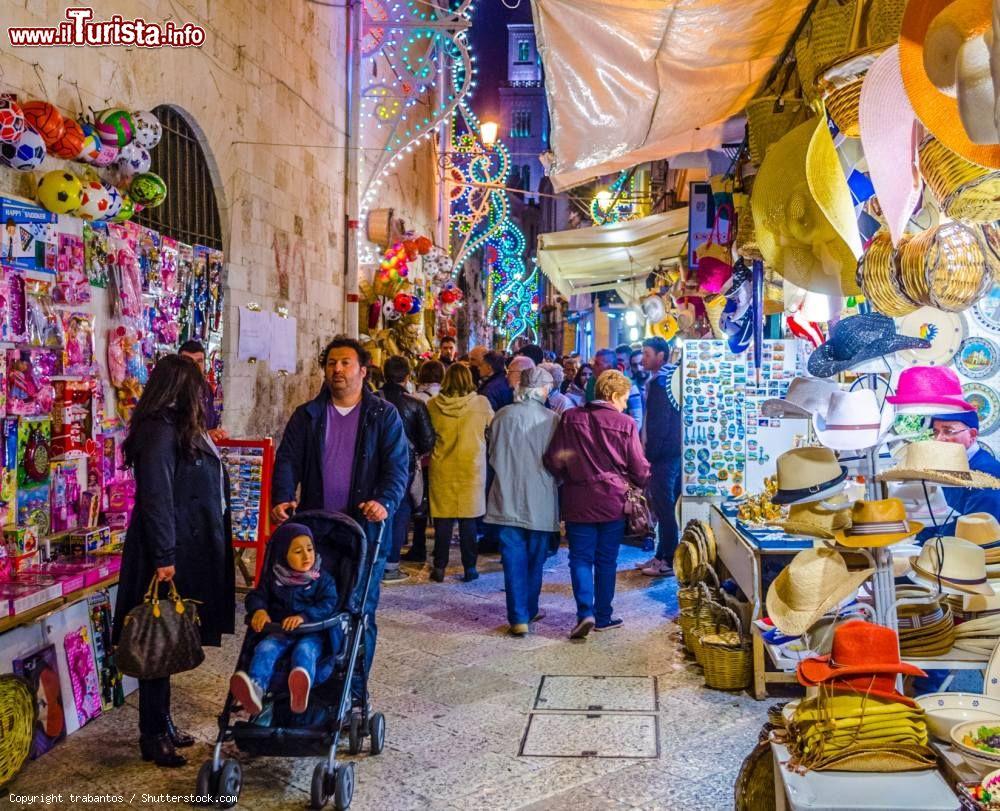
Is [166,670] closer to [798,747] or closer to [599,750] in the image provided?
[599,750]

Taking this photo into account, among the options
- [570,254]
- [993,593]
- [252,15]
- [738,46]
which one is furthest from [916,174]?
[570,254]

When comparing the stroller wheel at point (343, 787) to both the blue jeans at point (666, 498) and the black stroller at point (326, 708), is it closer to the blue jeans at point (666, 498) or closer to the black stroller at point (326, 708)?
the black stroller at point (326, 708)

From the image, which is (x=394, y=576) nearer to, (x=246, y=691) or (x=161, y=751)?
(x=161, y=751)

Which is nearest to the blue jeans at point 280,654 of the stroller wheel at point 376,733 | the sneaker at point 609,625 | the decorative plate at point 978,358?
the stroller wheel at point 376,733

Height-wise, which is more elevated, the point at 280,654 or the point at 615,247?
the point at 615,247

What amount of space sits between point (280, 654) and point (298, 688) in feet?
0.76

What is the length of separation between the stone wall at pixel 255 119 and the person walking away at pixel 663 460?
3.67 metres

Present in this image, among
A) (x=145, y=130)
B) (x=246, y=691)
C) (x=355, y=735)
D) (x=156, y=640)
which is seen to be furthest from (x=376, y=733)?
(x=145, y=130)

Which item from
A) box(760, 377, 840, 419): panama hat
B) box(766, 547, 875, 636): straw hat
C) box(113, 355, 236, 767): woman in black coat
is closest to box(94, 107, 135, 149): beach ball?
box(113, 355, 236, 767): woman in black coat

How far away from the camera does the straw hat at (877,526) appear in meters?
3.33

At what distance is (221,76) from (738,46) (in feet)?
15.8

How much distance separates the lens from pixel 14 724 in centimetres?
428

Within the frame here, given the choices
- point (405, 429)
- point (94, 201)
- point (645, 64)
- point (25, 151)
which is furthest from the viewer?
point (405, 429)

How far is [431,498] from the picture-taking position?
8.78 m
